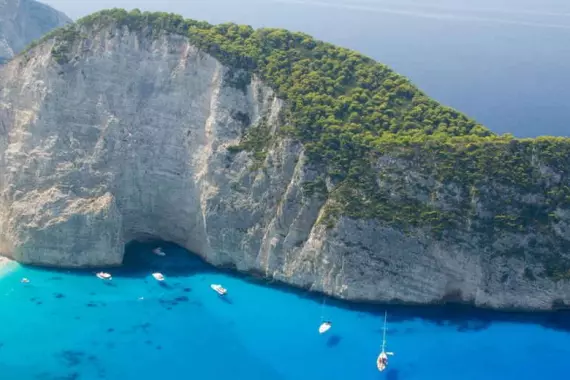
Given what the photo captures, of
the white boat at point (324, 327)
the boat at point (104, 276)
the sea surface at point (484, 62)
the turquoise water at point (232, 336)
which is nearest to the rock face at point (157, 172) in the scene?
the boat at point (104, 276)

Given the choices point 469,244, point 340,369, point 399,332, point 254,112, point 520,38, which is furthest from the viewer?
point 520,38

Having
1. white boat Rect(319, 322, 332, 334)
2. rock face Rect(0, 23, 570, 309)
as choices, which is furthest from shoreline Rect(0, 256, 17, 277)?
white boat Rect(319, 322, 332, 334)

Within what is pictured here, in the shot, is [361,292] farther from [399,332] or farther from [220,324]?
[220,324]

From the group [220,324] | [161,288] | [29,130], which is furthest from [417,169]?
[29,130]

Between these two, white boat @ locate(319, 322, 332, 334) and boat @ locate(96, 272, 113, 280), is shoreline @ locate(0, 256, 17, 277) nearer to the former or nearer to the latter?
boat @ locate(96, 272, 113, 280)

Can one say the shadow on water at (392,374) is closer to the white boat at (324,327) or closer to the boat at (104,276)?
the white boat at (324,327)
